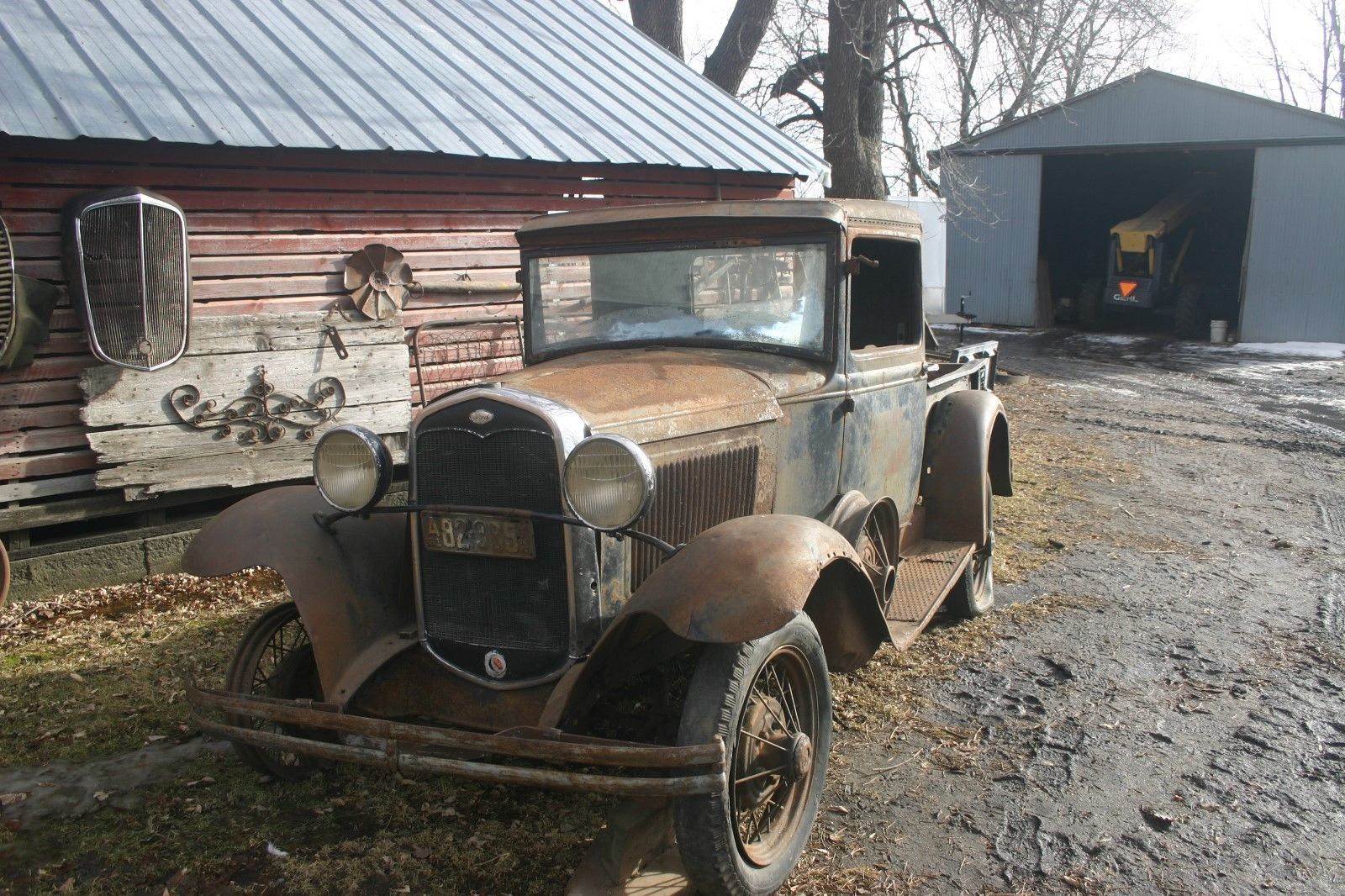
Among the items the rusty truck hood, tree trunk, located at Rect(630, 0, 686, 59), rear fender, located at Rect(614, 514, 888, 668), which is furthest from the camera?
tree trunk, located at Rect(630, 0, 686, 59)

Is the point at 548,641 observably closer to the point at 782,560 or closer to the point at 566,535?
the point at 566,535

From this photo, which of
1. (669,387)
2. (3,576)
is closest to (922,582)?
(669,387)

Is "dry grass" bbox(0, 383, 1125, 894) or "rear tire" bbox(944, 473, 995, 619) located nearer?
"dry grass" bbox(0, 383, 1125, 894)

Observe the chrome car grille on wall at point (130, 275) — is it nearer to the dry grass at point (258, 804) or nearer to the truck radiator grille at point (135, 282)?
the truck radiator grille at point (135, 282)

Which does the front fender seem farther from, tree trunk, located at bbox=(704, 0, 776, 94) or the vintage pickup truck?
tree trunk, located at bbox=(704, 0, 776, 94)

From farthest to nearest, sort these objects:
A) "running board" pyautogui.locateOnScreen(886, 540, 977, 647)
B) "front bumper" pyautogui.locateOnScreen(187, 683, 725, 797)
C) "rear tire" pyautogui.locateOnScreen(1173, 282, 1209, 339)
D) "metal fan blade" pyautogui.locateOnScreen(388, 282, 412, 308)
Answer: "rear tire" pyautogui.locateOnScreen(1173, 282, 1209, 339) < "metal fan blade" pyautogui.locateOnScreen(388, 282, 412, 308) < "running board" pyautogui.locateOnScreen(886, 540, 977, 647) < "front bumper" pyautogui.locateOnScreen(187, 683, 725, 797)

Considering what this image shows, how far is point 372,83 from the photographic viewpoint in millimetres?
7496

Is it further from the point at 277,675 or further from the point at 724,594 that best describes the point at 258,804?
the point at 724,594

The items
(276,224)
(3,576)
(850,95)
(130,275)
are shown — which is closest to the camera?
(3,576)

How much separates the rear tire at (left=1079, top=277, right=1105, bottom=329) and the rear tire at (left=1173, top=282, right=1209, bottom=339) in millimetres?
1725

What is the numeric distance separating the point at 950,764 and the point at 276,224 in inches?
204

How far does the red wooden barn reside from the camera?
5812mm

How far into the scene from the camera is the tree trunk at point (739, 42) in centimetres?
1402

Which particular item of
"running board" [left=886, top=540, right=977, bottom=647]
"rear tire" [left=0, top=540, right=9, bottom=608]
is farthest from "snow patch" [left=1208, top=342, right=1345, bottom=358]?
"rear tire" [left=0, top=540, right=9, bottom=608]
